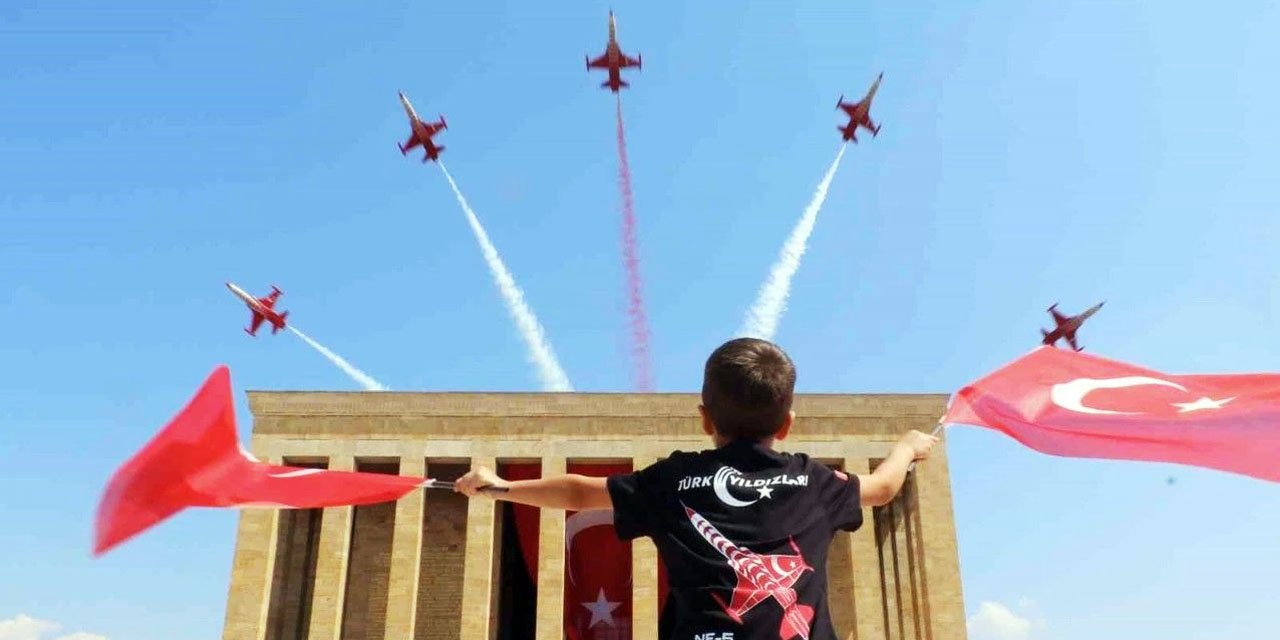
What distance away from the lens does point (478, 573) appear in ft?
101

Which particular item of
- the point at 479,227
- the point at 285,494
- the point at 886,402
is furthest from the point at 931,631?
the point at 285,494

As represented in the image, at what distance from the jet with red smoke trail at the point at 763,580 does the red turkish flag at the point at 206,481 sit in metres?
2.83

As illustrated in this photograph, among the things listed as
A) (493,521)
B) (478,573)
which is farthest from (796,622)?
(493,521)

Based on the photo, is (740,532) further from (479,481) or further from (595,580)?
(595,580)

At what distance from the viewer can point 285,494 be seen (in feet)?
21.4

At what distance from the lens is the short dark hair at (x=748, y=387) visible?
3766mm

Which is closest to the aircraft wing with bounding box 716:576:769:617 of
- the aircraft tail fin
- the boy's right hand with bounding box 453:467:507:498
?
the aircraft tail fin

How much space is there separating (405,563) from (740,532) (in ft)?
95.7

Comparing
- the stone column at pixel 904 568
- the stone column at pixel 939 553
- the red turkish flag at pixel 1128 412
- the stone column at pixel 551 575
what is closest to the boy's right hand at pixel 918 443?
the red turkish flag at pixel 1128 412

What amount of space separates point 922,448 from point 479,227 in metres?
34.8

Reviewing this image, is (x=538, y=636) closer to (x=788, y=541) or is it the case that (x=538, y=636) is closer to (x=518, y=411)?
(x=518, y=411)

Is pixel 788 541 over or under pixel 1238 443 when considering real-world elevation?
under

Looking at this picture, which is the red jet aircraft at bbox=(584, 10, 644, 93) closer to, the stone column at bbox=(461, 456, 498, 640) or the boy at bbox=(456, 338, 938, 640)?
the stone column at bbox=(461, 456, 498, 640)

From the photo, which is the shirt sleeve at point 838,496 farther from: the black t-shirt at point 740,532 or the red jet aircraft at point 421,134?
the red jet aircraft at point 421,134
